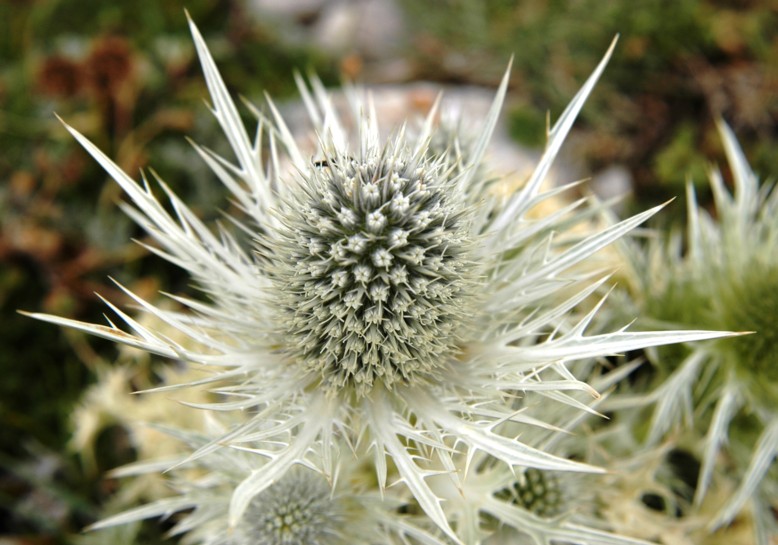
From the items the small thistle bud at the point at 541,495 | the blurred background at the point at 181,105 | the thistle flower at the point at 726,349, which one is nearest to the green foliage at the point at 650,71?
the blurred background at the point at 181,105

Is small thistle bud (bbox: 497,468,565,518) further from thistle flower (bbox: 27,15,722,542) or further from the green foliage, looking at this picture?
the green foliage

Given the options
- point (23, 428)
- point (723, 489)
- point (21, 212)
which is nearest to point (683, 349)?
point (723, 489)

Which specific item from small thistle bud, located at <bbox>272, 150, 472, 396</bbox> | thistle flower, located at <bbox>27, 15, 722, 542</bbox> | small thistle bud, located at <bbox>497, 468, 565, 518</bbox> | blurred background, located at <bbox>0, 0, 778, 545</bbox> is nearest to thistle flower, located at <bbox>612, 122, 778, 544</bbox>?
small thistle bud, located at <bbox>497, 468, 565, 518</bbox>

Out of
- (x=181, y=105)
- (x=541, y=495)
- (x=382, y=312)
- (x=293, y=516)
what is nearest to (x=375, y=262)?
(x=382, y=312)

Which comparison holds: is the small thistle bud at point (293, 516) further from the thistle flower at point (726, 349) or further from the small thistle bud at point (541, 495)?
the thistle flower at point (726, 349)

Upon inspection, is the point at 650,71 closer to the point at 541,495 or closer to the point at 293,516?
the point at 541,495

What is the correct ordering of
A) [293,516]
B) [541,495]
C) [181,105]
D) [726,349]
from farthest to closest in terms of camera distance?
[181,105]
[726,349]
[541,495]
[293,516]
